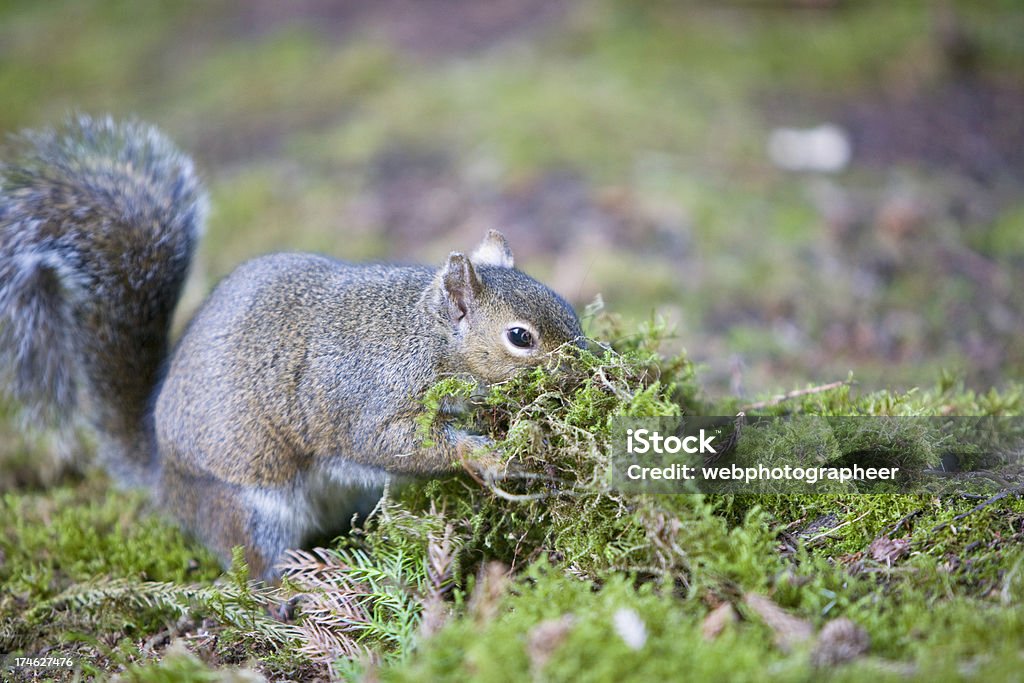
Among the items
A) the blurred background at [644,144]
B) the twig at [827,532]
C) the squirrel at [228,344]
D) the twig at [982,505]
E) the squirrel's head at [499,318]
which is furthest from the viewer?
the blurred background at [644,144]

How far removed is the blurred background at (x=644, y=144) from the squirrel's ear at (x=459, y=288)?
130cm

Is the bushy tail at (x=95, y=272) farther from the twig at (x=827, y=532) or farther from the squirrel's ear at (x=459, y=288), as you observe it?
the twig at (x=827, y=532)

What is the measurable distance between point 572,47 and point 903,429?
25.7 feet

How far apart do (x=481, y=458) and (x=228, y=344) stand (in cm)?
144

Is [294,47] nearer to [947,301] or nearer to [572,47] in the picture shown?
[572,47]

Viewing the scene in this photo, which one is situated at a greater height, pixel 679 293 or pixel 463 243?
pixel 463 243

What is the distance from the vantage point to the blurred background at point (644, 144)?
233 inches

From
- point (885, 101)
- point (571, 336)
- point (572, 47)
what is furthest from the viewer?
point (572, 47)

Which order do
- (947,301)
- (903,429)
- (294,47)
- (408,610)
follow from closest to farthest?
(408,610) < (903,429) < (947,301) < (294,47)

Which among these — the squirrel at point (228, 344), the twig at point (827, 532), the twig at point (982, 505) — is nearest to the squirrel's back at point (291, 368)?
the squirrel at point (228, 344)

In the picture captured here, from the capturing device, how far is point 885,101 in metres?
8.97

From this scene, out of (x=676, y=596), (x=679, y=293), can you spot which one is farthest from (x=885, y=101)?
(x=676, y=596)

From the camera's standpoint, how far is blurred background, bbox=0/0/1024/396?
19.4 ft

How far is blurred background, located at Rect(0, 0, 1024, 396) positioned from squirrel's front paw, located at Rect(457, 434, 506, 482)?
1.39 metres
